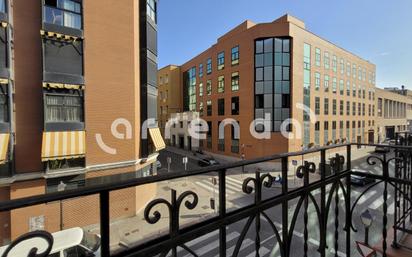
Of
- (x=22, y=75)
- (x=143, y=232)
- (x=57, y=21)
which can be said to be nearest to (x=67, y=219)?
(x=143, y=232)

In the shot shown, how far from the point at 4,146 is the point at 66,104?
9.89 ft

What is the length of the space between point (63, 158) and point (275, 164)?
21.1 meters

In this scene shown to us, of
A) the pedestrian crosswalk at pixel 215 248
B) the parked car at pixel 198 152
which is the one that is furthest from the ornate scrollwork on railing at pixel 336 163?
the parked car at pixel 198 152

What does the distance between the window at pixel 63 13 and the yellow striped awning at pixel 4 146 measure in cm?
548

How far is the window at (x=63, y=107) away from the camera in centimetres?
1066

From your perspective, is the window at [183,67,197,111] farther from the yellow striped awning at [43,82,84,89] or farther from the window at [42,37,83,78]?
the yellow striped awning at [43,82,84,89]

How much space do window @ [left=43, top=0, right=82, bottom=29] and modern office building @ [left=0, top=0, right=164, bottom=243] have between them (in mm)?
41

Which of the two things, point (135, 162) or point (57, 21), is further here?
point (135, 162)

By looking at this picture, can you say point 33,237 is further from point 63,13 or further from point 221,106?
point 221,106

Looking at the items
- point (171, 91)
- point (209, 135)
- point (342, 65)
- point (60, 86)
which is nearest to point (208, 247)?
point (60, 86)

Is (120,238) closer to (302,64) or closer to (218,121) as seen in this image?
(218,121)

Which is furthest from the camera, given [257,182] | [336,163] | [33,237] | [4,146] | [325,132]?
[325,132]

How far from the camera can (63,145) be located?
10.8 m

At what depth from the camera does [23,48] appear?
10.4 m
